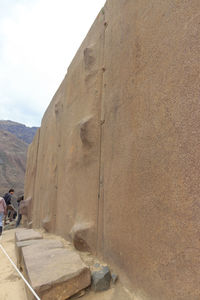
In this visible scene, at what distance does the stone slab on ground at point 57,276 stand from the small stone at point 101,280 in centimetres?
5

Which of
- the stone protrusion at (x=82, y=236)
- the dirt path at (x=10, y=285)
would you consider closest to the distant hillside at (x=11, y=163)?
the dirt path at (x=10, y=285)

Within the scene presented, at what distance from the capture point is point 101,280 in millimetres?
1578

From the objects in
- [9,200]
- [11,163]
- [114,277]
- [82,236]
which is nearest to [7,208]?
[9,200]

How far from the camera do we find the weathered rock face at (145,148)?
44.7 inches

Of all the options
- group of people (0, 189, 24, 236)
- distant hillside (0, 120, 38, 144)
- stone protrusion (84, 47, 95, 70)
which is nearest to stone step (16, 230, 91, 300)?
stone protrusion (84, 47, 95, 70)

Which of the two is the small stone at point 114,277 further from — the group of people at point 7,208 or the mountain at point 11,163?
the mountain at point 11,163

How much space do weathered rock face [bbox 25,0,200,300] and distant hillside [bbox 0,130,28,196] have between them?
1837 cm

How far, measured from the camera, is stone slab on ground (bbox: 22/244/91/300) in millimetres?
1449

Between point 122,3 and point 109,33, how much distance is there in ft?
0.98

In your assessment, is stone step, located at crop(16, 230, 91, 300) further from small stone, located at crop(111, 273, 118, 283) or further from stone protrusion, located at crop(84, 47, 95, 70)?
stone protrusion, located at crop(84, 47, 95, 70)

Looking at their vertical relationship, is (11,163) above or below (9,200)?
above

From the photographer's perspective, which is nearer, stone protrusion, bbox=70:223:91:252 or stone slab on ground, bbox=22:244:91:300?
stone slab on ground, bbox=22:244:91:300

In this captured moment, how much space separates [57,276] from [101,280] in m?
0.30

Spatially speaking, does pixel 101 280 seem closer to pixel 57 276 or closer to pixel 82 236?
pixel 57 276
